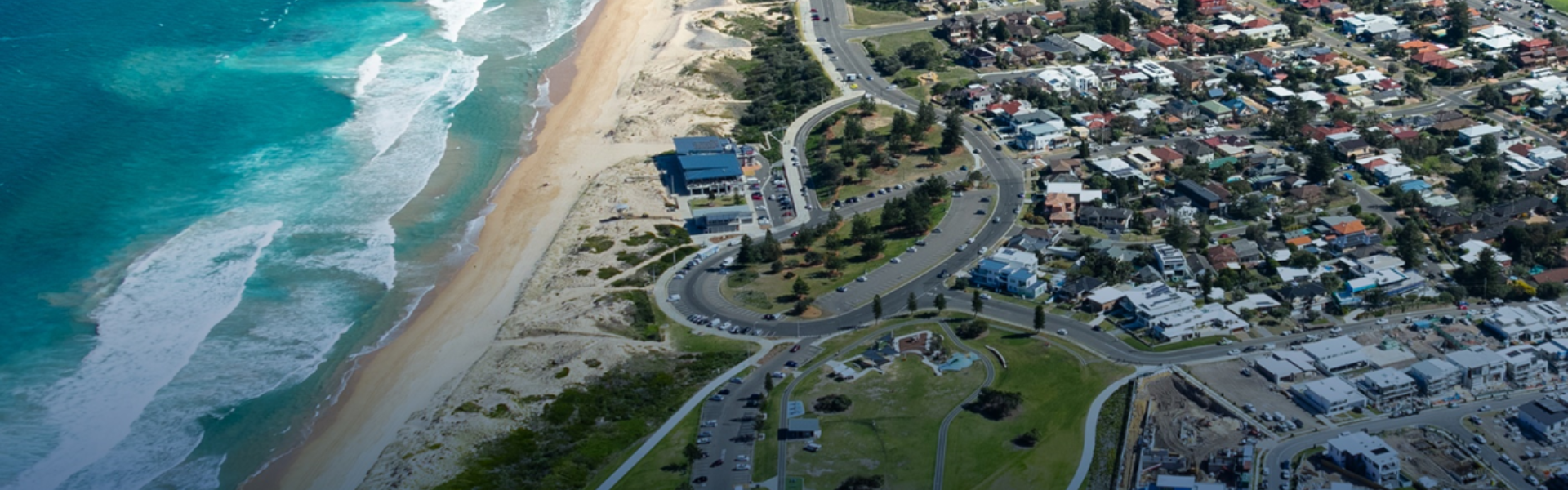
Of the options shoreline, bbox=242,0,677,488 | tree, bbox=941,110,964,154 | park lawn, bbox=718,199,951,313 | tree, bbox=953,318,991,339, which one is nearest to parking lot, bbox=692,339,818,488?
park lawn, bbox=718,199,951,313

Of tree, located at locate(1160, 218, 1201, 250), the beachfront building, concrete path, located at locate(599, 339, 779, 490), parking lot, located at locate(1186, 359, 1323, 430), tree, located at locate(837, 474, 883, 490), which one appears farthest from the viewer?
the beachfront building

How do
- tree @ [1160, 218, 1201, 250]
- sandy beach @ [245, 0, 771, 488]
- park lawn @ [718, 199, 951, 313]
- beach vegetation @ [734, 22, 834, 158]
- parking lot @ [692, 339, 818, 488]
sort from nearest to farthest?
parking lot @ [692, 339, 818, 488], sandy beach @ [245, 0, 771, 488], park lawn @ [718, 199, 951, 313], tree @ [1160, 218, 1201, 250], beach vegetation @ [734, 22, 834, 158]

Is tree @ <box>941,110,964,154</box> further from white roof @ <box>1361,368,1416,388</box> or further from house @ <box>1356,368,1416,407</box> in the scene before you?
house @ <box>1356,368,1416,407</box>

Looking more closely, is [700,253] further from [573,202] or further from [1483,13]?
[1483,13]

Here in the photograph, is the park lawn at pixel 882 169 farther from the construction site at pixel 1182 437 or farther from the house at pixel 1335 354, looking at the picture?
the house at pixel 1335 354

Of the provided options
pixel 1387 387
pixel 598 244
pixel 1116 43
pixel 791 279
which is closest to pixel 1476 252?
pixel 1387 387

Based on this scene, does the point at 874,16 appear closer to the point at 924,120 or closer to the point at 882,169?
the point at 924,120
